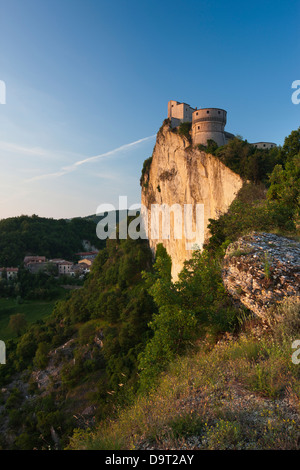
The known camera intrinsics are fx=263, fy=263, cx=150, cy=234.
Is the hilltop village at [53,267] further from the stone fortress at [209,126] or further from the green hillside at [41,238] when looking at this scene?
the stone fortress at [209,126]

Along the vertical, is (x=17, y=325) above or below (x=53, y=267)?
below

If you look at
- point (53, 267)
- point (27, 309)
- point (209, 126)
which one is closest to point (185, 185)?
point (209, 126)

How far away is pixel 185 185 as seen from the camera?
2697 centimetres

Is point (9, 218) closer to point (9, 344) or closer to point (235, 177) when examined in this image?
point (9, 344)

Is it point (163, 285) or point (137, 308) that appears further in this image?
point (137, 308)

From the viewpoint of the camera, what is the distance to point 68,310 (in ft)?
115

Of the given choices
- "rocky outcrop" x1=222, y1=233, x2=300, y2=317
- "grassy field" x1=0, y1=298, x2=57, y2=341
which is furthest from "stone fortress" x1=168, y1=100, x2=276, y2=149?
"grassy field" x1=0, y1=298, x2=57, y2=341

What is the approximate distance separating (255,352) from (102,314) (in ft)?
92.5

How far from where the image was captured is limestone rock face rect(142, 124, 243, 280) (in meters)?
20.7

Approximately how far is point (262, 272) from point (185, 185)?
879 inches

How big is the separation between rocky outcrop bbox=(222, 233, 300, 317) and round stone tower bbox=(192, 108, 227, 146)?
1912 cm

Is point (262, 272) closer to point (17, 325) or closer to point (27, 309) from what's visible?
point (17, 325)

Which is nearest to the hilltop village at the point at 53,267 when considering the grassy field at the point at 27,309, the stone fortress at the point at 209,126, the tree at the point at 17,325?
the grassy field at the point at 27,309
